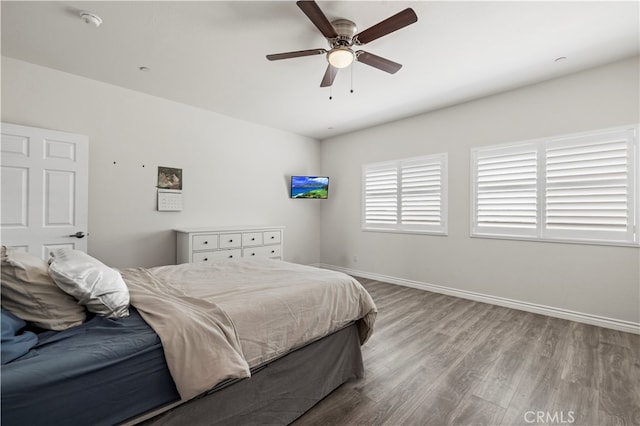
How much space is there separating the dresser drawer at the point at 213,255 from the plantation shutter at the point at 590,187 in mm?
4074

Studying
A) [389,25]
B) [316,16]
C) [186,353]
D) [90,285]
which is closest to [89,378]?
[186,353]

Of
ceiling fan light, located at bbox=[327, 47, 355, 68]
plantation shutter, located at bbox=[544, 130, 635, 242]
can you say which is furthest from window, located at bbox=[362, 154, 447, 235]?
ceiling fan light, located at bbox=[327, 47, 355, 68]

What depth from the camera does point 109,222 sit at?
3.48m

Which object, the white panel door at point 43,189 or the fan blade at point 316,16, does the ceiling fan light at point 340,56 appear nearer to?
the fan blade at point 316,16

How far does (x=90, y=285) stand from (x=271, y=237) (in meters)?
3.30

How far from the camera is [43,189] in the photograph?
291 cm

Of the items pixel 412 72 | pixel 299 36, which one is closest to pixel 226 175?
pixel 299 36

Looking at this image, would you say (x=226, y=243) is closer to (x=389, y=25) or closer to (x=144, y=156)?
(x=144, y=156)

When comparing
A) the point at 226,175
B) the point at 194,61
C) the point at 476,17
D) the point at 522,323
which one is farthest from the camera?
the point at 226,175

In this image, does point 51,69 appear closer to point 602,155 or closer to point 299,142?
point 299,142

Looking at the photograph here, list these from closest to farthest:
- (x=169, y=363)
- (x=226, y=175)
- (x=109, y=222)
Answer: (x=169, y=363) → (x=109, y=222) → (x=226, y=175)

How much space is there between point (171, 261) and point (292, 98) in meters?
2.86

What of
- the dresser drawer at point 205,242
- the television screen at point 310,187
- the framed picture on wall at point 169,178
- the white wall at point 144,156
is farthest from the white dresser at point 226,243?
the television screen at point 310,187

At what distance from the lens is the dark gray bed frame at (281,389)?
4.26 ft
